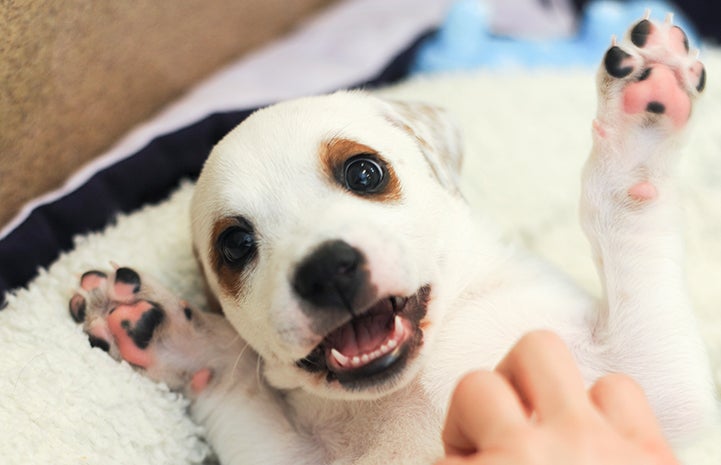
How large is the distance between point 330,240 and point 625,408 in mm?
616

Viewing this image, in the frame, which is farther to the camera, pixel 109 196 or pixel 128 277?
pixel 109 196

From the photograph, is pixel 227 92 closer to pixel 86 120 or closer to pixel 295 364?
pixel 86 120

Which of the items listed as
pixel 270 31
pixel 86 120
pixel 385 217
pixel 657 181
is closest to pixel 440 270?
pixel 385 217

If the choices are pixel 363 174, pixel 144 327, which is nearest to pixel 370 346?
pixel 363 174

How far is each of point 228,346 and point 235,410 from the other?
0.56 ft

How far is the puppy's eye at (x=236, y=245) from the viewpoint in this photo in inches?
65.6

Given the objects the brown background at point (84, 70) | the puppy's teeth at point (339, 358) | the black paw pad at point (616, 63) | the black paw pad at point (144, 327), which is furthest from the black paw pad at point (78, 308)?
the black paw pad at point (616, 63)

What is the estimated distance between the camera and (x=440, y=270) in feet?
5.66

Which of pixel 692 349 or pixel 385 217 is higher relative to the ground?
pixel 385 217

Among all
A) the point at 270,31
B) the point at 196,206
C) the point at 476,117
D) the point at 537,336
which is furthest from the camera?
the point at 270,31

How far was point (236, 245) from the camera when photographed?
5.56 feet

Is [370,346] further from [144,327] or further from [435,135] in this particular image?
[435,135]

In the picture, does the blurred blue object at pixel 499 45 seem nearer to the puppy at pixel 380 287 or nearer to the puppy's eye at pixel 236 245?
the puppy at pixel 380 287

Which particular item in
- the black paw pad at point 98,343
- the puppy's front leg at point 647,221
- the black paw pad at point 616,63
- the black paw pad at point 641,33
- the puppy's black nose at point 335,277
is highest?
the puppy's black nose at point 335,277
